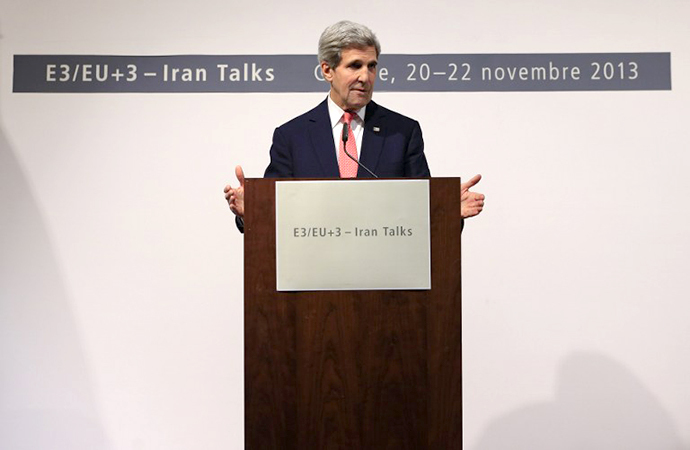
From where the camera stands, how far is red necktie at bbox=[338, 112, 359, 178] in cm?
242

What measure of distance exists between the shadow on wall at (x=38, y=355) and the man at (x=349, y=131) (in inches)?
58.4

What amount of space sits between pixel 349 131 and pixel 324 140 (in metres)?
0.09

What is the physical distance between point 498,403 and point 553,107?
135 cm

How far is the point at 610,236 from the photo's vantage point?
352 centimetres

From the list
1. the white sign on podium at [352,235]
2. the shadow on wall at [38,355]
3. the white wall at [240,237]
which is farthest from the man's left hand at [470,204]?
the shadow on wall at [38,355]

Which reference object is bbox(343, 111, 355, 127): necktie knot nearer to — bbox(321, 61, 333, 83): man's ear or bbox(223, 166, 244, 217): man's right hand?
bbox(321, 61, 333, 83): man's ear

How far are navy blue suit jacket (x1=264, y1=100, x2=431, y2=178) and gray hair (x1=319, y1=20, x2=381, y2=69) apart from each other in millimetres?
173

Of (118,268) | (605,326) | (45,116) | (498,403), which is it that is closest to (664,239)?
(605,326)

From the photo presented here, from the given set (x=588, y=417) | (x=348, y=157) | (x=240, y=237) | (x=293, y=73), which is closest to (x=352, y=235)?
(x=348, y=157)

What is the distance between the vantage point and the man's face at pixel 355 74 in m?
2.43

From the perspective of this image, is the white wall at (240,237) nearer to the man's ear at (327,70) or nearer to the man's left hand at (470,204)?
the man's ear at (327,70)

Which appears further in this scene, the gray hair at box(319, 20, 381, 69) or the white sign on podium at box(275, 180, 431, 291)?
the gray hair at box(319, 20, 381, 69)

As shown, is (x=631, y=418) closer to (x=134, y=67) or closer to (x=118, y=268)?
(x=118, y=268)

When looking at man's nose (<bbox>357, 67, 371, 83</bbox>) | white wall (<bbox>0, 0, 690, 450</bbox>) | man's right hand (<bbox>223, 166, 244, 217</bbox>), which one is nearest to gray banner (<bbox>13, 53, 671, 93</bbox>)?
white wall (<bbox>0, 0, 690, 450</bbox>)
